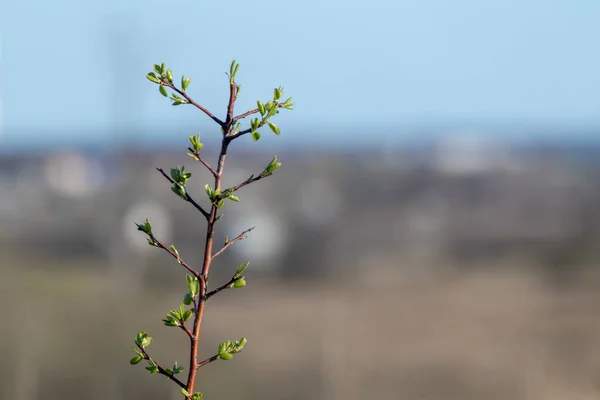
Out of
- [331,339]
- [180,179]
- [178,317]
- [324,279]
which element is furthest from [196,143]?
[324,279]

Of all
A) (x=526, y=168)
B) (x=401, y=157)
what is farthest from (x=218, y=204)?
(x=401, y=157)

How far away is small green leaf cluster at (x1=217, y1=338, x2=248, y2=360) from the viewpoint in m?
0.81

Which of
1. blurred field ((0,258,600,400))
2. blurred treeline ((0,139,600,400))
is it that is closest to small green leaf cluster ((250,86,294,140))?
blurred field ((0,258,600,400))

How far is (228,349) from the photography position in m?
0.84

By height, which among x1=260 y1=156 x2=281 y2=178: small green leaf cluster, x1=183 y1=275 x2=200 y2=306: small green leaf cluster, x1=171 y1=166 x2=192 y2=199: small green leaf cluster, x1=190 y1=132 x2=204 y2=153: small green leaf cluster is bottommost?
x1=183 y1=275 x2=200 y2=306: small green leaf cluster

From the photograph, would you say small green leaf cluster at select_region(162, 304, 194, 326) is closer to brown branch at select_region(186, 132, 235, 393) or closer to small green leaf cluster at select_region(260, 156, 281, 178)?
brown branch at select_region(186, 132, 235, 393)

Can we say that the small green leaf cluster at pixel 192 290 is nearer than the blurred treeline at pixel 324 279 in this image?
Yes

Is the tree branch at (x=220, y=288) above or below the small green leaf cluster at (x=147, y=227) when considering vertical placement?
below

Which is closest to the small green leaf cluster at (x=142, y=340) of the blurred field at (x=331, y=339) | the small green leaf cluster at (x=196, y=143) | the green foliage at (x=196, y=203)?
the green foliage at (x=196, y=203)

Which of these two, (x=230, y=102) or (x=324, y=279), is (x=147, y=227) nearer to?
(x=230, y=102)

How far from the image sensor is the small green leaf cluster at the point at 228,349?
2.65 feet

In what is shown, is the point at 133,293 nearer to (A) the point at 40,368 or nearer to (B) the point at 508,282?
(A) the point at 40,368

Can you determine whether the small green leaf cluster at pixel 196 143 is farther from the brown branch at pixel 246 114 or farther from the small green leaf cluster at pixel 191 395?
the small green leaf cluster at pixel 191 395

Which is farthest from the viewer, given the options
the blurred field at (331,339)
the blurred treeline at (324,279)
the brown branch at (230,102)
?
the blurred treeline at (324,279)
